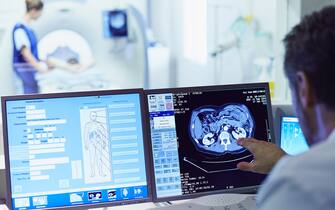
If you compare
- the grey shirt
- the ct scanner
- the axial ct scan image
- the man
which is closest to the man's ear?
the man

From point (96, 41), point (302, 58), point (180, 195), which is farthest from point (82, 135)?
point (96, 41)

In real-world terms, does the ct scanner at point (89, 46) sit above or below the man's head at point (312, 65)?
above

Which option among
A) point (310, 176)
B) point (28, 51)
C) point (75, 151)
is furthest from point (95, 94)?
point (28, 51)

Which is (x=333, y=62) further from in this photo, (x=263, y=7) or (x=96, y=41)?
(x=96, y=41)

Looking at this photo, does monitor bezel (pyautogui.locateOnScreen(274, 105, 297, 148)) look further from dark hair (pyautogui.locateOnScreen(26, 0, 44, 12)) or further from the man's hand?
dark hair (pyautogui.locateOnScreen(26, 0, 44, 12))

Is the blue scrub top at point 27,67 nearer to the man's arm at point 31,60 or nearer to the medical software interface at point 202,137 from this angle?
the man's arm at point 31,60

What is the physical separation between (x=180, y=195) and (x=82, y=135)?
0.33m

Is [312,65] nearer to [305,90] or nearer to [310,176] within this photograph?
[305,90]

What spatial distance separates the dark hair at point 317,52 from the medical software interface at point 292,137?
681mm

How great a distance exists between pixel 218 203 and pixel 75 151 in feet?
1.44

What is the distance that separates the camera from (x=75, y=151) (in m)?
1.33

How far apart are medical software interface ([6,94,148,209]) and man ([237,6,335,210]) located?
1.86 ft

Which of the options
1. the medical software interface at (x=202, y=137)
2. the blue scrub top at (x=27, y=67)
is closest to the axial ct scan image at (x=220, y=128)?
the medical software interface at (x=202, y=137)

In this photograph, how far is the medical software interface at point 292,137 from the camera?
155 cm
